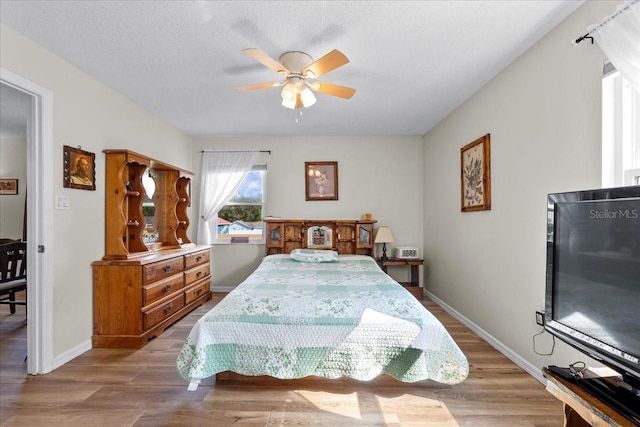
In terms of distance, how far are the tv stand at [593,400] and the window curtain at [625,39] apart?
1.29 m

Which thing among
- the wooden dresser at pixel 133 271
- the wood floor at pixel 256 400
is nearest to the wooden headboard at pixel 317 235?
the wooden dresser at pixel 133 271

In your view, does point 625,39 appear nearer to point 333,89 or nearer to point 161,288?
point 333,89

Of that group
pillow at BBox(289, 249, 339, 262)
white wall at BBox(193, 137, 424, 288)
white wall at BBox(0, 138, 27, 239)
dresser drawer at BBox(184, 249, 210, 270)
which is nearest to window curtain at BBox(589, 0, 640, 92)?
pillow at BBox(289, 249, 339, 262)

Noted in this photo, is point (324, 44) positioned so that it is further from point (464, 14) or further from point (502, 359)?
point (502, 359)

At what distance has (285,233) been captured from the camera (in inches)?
181

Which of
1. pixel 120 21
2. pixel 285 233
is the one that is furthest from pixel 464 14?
pixel 285 233

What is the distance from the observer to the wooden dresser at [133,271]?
287 cm

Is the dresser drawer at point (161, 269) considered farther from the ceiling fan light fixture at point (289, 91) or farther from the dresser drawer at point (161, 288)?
the ceiling fan light fixture at point (289, 91)

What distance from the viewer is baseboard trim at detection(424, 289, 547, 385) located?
2313 millimetres

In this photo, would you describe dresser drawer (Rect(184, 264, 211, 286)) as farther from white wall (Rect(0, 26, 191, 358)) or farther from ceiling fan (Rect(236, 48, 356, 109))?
ceiling fan (Rect(236, 48, 356, 109))

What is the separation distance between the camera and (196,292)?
13.1ft

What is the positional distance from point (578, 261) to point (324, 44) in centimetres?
201

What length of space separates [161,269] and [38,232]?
1.08 meters

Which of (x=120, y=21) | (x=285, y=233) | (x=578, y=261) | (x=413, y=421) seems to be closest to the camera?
(x=578, y=261)
